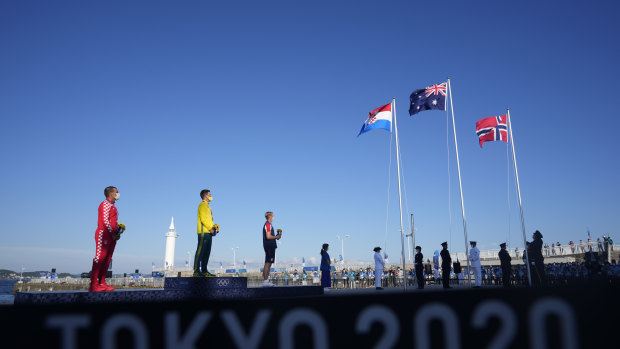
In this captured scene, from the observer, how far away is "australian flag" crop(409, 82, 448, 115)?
18.8 meters

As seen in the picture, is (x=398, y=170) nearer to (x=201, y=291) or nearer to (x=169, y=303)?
(x=201, y=291)

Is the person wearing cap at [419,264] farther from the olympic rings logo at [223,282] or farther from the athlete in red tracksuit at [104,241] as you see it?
the athlete in red tracksuit at [104,241]

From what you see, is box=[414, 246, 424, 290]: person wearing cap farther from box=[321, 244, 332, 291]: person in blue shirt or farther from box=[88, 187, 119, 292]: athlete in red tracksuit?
box=[88, 187, 119, 292]: athlete in red tracksuit

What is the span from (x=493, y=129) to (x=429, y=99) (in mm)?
4068

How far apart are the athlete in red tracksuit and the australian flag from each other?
15.6m

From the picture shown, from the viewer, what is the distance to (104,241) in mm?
6270

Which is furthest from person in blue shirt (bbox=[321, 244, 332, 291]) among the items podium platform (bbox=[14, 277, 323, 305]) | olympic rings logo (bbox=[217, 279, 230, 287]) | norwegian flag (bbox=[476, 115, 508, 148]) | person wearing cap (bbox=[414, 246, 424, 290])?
norwegian flag (bbox=[476, 115, 508, 148])

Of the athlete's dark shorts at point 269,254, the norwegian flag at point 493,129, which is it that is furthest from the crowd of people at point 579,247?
the athlete's dark shorts at point 269,254

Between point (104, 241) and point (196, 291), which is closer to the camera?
point (104, 241)

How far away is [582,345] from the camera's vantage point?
2877 mm

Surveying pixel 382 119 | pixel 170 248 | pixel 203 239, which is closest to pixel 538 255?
pixel 382 119

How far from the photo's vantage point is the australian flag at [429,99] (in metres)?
18.8

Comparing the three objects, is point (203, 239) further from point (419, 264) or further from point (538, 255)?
point (538, 255)

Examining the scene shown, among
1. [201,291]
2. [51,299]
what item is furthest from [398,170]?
[51,299]
